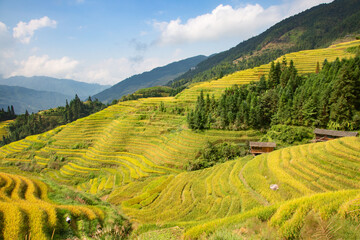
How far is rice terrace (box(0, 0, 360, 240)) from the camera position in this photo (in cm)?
781

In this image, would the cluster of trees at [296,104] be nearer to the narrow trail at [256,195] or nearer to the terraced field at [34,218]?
the narrow trail at [256,195]

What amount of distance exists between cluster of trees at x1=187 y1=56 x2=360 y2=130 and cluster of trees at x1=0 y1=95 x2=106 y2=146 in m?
104

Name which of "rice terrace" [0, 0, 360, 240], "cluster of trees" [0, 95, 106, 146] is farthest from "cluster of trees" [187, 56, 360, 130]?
"cluster of trees" [0, 95, 106, 146]

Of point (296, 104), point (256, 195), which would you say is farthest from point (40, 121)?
point (296, 104)

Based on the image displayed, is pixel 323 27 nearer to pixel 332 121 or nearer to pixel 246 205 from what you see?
pixel 332 121

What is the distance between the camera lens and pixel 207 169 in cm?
2720

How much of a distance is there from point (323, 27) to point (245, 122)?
22547cm

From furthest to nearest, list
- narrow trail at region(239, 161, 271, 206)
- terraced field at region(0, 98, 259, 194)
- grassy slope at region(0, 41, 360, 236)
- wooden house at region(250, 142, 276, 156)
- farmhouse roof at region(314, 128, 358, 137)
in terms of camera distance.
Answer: terraced field at region(0, 98, 259, 194) < wooden house at region(250, 142, 276, 156) < farmhouse roof at region(314, 128, 358, 137) < grassy slope at region(0, 41, 360, 236) < narrow trail at region(239, 161, 271, 206)

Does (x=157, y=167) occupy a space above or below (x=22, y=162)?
below

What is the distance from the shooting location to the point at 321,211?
6332mm

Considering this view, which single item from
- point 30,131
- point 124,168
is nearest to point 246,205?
point 124,168

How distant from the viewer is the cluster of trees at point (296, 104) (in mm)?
29859

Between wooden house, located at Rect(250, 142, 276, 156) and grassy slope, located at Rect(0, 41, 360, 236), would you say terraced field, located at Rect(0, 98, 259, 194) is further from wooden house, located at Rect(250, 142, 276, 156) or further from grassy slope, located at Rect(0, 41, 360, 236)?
wooden house, located at Rect(250, 142, 276, 156)

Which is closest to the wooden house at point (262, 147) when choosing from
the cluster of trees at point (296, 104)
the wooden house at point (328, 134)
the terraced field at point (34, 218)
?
the cluster of trees at point (296, 104)
